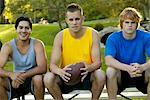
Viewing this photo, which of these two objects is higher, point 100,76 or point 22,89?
point 100,76

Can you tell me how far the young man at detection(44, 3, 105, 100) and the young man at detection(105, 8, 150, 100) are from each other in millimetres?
154

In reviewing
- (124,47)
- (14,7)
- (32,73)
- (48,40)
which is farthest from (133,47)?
(14,7)

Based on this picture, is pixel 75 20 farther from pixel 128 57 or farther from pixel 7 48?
pixel 7 48

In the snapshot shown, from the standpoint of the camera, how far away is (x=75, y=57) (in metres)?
6.11

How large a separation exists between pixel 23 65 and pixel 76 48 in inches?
29.7

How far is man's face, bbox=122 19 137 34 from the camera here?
5945 millimetres

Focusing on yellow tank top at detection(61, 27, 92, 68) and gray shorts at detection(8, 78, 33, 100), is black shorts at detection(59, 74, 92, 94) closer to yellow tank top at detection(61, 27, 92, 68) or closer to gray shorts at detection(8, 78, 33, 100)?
yellow tank top at detection(61, 27, 92, 68)

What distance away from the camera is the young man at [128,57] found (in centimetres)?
577

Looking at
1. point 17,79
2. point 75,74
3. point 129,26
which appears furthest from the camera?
point 129,26

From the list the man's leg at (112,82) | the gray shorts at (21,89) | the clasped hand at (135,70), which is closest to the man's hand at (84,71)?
the man's leg at (112,82)

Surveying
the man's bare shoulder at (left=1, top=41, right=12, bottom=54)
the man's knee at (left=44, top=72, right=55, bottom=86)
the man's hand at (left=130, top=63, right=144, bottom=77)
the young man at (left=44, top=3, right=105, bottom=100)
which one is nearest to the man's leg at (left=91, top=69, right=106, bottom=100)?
the young man at (left=44, top=3, right=105, bottom=100)

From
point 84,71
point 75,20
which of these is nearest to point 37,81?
point 84,71

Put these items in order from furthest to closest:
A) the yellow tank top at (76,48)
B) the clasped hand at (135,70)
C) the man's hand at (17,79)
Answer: the yellow tank top at (76,48) → the man's hand at (17,79) → the clasped hand at (135,70)

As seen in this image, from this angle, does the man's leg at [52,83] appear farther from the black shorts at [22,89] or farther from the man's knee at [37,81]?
the black shorts at [22,89]
